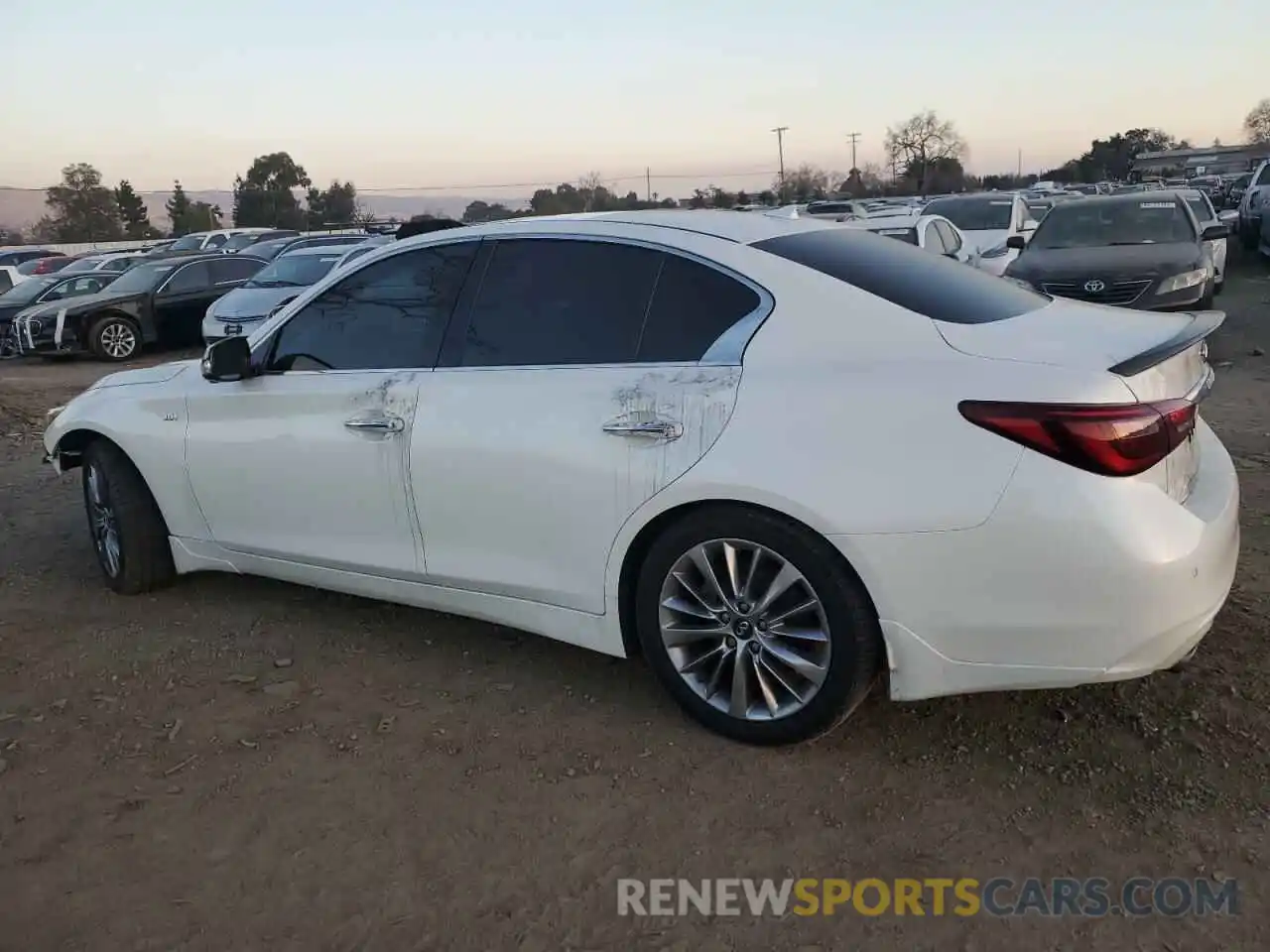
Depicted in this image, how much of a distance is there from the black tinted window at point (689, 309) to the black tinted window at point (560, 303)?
0.05m

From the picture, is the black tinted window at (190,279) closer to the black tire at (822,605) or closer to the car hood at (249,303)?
the car hood at (249,303)

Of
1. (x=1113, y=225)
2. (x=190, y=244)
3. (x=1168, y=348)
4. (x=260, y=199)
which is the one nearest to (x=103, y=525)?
(x=1168, y=348)

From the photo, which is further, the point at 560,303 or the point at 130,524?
the point at 130,524

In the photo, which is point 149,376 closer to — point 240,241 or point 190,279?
point 190,279

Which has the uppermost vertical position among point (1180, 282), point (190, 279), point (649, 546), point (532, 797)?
point (190, 279)

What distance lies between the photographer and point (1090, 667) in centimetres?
277

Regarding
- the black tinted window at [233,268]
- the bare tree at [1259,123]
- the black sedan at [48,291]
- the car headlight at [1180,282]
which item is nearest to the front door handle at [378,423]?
the car headlight at [1180,282]

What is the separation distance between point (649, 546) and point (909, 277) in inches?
48.1

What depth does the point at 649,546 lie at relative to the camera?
332 centimetres

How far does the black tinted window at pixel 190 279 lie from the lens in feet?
52.5

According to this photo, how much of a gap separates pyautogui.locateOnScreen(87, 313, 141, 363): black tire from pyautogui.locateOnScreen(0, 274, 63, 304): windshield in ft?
11.3

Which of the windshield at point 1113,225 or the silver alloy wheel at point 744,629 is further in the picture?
the windshield at point 1113,225

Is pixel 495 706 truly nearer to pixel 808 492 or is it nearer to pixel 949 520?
pixel 808 492

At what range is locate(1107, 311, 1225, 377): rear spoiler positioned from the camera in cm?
280
